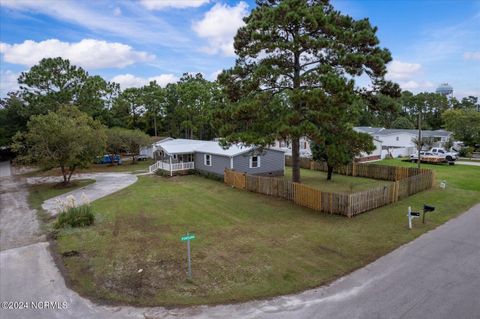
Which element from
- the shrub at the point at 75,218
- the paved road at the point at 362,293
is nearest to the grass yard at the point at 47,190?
the shrub at the point at 75,218

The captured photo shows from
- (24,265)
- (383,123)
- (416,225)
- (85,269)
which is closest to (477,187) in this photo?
(416,225)

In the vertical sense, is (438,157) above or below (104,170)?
above

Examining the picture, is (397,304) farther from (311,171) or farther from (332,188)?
(311,171)

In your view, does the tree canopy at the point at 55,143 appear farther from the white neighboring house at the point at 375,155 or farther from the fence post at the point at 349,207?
the white neighboring house at the point at 375,155

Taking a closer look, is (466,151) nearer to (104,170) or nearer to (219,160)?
(219,160)

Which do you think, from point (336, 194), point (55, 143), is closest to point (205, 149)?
point (55, 143)

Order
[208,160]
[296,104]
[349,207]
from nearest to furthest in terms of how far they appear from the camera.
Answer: [349,207] → [296,104] → [208,160]

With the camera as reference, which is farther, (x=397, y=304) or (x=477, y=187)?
(x=477, y=187)
